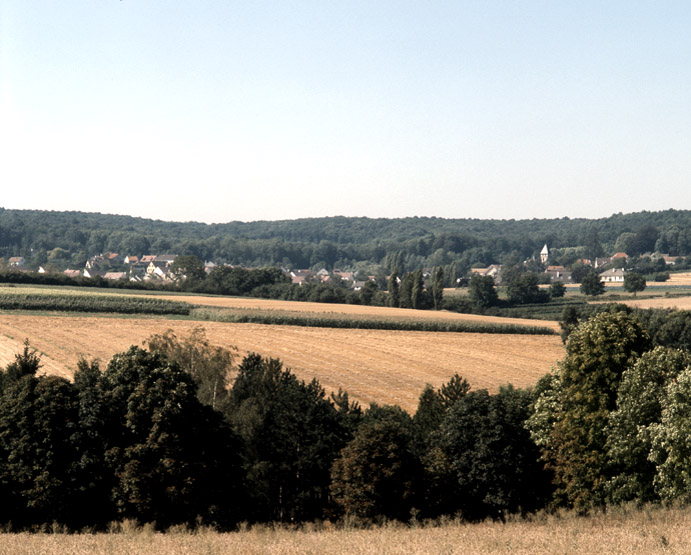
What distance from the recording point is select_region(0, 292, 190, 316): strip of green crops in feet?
302

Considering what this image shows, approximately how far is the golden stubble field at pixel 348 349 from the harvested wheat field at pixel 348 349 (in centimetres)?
8

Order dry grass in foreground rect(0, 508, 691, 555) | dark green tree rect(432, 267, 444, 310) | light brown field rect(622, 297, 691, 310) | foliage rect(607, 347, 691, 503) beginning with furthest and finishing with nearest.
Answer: dark green tree rect(432, 267, 444, 310), light brown field rect(622, 297, 691, 310), foliage rect(607, 347, 691, 503), dry grass in foreground rect(0, 508, 691, 555)

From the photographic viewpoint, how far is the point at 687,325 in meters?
79.2

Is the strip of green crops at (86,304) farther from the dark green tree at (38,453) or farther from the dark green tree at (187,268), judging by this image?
the dark green tree at (38,453)

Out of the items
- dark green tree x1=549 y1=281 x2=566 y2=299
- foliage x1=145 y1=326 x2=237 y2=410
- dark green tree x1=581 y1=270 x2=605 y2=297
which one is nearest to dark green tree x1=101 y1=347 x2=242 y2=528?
foliage x1=145 y1=326 x2=237 y2=410

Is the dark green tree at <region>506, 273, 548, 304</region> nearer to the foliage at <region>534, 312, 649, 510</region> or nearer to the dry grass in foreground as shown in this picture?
the foliage at <region>534, 312, 649, 510</region>

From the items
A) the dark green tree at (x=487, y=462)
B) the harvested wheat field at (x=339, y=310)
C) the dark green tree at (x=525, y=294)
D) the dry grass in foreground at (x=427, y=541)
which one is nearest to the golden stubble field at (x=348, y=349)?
the harvested wheat field at (x=339, y=310)

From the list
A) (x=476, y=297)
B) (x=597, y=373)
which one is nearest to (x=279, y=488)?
(x=597, y=373)

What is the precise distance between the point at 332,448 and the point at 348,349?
42351 mm

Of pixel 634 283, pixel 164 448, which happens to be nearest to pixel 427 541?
pixel 164 448

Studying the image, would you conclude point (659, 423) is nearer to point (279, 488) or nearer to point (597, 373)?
point (597, 373)

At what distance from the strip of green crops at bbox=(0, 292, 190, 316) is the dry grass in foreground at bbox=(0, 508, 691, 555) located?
7438cm

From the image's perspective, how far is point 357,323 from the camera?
9338cm

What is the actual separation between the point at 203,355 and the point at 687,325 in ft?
170
